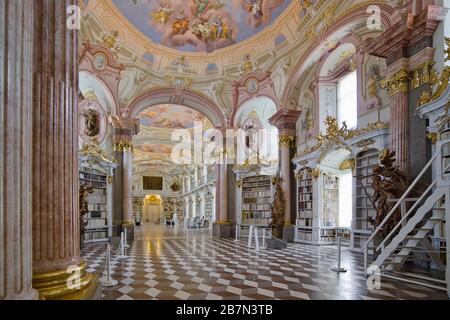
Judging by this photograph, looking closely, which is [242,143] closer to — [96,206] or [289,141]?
[289,141]

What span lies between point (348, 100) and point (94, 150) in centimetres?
1108

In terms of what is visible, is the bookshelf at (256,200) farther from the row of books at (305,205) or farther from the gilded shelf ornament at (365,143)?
the gilded shelf ornament at (365,143)

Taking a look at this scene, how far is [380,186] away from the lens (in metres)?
8.48

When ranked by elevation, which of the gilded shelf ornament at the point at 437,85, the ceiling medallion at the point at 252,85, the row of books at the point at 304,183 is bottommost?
the row of books at the point at 304,183

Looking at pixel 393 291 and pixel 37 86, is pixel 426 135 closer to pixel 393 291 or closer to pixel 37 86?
pixel 393 291

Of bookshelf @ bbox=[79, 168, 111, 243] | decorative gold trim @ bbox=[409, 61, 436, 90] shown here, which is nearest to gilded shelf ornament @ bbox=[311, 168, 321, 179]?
decorative gold trim @ bbox=[409, 61, 436, 90]

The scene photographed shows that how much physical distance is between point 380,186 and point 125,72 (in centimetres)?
1328

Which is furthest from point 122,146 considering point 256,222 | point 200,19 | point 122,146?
point 256,222

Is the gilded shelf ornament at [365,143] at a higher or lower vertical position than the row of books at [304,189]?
higher

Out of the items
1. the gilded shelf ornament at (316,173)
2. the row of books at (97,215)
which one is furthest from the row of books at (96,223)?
the gilded shelf ornament at (316,173)

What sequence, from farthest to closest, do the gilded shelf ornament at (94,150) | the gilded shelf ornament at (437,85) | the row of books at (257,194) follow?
the row of books at (257,194) < the gilded shelf ornament at (94,150) < the gilded shelf ornament at (437,85)

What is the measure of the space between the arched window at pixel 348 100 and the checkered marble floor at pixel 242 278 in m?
5.25

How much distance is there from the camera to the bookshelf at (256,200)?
58.6ft
